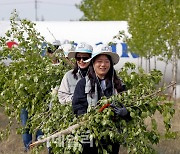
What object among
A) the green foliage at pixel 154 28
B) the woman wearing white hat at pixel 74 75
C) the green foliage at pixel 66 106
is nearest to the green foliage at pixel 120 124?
the green foliage at pixel 66 106

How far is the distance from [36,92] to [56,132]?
150 cm

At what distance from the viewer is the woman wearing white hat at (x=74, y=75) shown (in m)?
5.71

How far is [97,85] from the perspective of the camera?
515 centimetres

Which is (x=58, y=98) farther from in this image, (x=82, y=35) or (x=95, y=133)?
(x=82, y=35)

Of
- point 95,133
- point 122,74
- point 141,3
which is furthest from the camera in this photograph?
point 141,3

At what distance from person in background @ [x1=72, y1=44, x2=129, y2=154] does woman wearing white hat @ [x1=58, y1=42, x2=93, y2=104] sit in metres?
0.44

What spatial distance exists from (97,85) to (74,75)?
72 cm

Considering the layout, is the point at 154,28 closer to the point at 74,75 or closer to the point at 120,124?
the point at 74,75

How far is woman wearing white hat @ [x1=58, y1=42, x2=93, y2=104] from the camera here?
5.71 metres

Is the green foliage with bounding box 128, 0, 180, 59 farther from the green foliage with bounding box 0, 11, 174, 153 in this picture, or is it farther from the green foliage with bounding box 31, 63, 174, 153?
the green foliage with bounding box 31, 63, 174, 153

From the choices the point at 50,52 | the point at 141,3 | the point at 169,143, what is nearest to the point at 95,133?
the point at 50,52

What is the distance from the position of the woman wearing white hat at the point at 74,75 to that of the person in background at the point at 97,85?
0.44 meters

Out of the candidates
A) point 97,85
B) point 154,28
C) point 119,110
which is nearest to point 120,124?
point 119,110

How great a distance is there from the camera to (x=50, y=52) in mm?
7340
